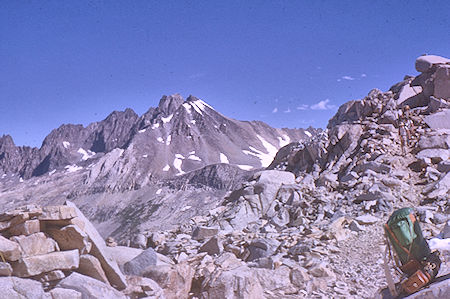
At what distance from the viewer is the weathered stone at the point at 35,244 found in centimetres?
615

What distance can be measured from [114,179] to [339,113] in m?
120

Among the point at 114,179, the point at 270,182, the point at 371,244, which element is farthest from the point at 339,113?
the point at 114,179

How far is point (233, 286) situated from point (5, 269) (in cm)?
447

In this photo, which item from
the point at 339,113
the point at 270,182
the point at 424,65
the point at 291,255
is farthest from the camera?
the point at 339,113

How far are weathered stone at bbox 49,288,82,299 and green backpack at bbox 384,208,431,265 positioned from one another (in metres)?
5.53

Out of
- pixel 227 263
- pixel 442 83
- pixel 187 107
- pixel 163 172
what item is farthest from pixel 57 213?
pixel 187 107

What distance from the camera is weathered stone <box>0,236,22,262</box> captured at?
227 inches

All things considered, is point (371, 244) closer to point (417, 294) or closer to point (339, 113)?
point (417, 294)

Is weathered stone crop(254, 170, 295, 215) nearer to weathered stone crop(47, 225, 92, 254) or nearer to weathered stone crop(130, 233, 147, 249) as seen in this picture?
weathered stone crop(130, 233, 147, 249)

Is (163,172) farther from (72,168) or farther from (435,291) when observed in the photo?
(435,291)

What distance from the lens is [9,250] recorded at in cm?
579

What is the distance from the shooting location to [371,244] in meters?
9.79

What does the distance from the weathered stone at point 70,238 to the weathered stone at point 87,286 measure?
611 mm

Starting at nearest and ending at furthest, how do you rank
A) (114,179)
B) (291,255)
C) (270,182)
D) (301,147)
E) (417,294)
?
(417,294), (291,255), (270,182), (301,147), (114,179)
